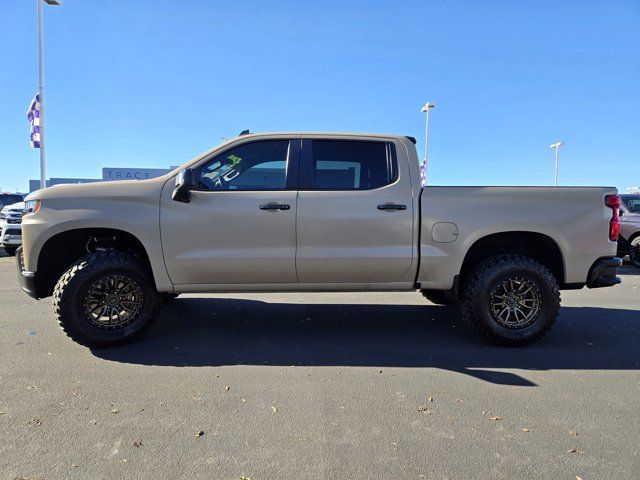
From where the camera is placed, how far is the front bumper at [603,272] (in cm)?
446

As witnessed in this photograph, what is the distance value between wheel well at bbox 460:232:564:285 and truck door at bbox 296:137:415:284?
0.74 metres

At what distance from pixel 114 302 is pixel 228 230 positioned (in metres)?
1.25

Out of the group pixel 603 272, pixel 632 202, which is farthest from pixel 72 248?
pixel 632 202

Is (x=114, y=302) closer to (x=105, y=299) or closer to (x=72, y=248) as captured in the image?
(x=105, y=299)

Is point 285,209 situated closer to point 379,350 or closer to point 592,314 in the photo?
point 379,350

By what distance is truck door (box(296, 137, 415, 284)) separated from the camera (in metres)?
4.34

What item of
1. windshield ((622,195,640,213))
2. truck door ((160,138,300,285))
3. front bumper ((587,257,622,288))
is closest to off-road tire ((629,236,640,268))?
windshield ((622,195,640,213))

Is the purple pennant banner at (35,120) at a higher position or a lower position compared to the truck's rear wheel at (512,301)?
higher

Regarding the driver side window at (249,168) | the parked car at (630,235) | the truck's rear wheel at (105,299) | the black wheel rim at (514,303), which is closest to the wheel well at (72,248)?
the truck's rear wheel at (105,299)

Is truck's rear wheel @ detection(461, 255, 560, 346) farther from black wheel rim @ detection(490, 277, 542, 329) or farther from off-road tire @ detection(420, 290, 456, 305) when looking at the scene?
off-road tire @ detection(420, 290, 456, 305)

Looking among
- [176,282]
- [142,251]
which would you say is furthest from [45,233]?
[176,282]

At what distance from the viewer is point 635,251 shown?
10.5 metres

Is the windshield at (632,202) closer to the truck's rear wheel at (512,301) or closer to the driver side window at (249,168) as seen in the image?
the truck's rear wheel at (512,301)

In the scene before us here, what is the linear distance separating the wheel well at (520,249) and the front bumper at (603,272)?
268 millimetres
